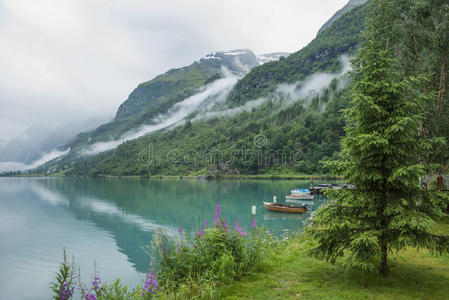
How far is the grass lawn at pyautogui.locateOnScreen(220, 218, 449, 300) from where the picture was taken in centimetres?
812

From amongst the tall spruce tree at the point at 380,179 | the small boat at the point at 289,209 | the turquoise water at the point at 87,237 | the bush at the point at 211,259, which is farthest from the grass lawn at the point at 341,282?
the small boat at the point at 289,209

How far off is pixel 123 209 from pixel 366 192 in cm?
5149

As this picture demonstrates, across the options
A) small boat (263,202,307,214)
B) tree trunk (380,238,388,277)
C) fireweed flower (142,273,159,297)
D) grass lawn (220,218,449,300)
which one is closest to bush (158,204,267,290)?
grass lawn (220,218,449,300)

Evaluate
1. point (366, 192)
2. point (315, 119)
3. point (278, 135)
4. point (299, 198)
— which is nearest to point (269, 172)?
point (278, 135)

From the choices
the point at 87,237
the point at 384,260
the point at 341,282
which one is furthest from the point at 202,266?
the point at 87,237

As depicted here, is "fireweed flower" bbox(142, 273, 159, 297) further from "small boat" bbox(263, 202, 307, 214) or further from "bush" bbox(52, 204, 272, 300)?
"small boat" bbox(263, 202, 307, 214)

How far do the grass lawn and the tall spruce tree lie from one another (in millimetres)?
686

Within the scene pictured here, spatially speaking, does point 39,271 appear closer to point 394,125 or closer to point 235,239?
point 235,239

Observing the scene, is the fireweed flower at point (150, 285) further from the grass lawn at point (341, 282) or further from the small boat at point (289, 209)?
the small boat at point (289, 209)

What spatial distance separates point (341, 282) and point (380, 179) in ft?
10.9

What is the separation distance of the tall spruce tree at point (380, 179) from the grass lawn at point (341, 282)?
686 mm

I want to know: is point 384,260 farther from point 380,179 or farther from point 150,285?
point 150,285

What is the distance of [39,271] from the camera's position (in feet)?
71.8

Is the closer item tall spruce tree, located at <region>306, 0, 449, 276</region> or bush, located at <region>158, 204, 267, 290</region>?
tall spruce tree, located at <region>306, 0, 449, 276</region>
